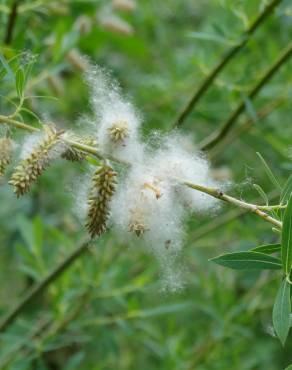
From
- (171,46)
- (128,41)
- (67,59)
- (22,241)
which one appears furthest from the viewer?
(171,46)

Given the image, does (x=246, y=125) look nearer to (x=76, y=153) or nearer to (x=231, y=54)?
(x=231, y=54)

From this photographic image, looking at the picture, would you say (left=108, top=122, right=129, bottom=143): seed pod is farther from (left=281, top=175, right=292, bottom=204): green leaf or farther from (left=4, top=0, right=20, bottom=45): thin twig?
(left=4, top=0, right=20, bottom=45): thin twig

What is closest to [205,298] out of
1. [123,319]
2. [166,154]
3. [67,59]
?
[123,319]

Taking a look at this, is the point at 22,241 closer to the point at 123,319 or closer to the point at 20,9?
the point at 123,319

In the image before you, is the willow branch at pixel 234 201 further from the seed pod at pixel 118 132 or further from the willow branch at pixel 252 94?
the willow branch at pixel 252 94

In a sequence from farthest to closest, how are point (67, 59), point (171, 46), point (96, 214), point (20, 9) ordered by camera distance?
point (171, 46) < point (67, 59) < point (20, 9) < point (96, 214)

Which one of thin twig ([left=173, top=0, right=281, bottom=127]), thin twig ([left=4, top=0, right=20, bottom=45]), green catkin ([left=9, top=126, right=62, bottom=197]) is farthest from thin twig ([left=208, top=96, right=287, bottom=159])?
green catkin ([left=9, top=126, right=62, bottom=197])
